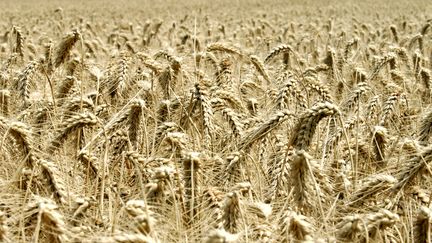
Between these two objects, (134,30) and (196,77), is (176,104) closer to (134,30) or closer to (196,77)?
(196,77)

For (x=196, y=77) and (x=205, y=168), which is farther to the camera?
(x=196, y=77)

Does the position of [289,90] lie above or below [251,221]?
above

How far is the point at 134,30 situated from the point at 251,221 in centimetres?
870

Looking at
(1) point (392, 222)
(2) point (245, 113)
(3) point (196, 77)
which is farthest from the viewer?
(3) point (196, 77)

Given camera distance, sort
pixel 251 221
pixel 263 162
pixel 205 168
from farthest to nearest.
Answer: pixel 263 162 → pixel 205 168 → pixel 251 221

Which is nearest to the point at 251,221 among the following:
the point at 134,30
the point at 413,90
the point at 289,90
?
the point at 289,90

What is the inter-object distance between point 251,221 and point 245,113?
4.84 ft

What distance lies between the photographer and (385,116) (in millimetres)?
3352

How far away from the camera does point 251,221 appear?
217cm

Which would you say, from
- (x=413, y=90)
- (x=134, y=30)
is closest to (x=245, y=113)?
(x=413, y=90)

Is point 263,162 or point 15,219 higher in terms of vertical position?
point 15,219

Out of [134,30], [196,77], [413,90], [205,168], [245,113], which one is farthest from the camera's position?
[134,30]

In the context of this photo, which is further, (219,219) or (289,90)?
(289,90)

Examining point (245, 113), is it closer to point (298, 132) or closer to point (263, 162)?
point (263, 162)
